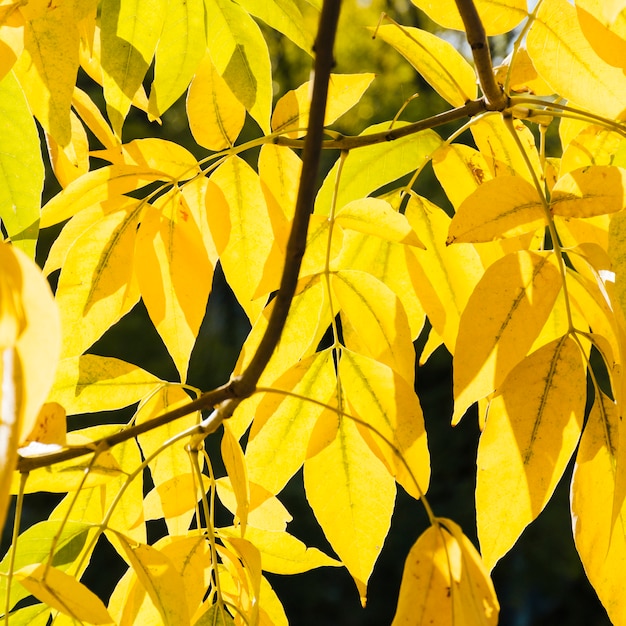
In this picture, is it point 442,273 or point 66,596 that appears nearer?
point 66,596

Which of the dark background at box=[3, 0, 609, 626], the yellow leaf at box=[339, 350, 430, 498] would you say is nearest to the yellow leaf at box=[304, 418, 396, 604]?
the yellow leaf at box=[339, 350, 430, 498]

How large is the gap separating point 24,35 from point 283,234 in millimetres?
138

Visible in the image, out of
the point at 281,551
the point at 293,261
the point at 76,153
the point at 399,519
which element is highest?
the point at 76,153

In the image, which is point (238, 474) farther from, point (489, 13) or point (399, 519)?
point (399, 519)

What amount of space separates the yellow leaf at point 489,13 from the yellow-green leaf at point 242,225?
11 cm

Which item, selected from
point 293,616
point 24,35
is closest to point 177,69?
point 24,35

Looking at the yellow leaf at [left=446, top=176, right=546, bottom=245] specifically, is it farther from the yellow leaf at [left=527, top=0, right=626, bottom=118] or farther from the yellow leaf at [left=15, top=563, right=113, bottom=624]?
the yellow leaf at [left=15, top=563, right=113, bottom=624]

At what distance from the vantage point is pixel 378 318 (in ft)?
1.11

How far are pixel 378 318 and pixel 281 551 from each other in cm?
14

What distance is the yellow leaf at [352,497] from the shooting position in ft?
1.04

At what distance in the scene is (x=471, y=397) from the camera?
30 centimetres

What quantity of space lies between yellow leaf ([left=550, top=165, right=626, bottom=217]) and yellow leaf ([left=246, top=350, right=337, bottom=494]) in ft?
0.39

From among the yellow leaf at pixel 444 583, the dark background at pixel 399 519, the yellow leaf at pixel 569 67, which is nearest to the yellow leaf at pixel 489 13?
the yellow leaf at pixel 569 67

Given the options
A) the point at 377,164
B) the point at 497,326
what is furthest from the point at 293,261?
the point at 377,164
